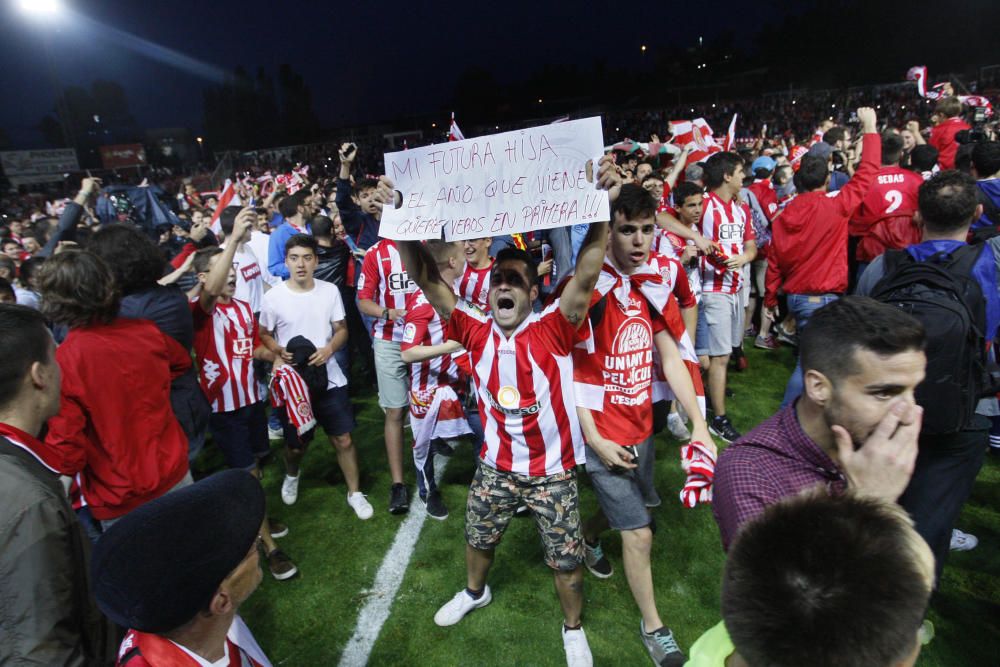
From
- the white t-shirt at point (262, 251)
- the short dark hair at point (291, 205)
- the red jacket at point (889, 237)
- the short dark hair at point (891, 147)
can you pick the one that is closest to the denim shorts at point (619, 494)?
the red jacket at point (889, 237)

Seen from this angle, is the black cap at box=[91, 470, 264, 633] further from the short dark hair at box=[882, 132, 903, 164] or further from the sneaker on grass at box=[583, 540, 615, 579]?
→ the short dark hair at box=[882, 132, 903, 164]

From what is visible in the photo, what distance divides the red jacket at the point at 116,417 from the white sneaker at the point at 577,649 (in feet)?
7.69

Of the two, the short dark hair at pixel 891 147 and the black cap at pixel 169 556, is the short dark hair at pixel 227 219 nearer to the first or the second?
the black cap at pixel 169 556

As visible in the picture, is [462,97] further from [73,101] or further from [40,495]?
[40,495]

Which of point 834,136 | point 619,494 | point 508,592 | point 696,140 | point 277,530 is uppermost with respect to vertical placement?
point 834,136

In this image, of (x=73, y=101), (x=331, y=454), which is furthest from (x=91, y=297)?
(x=73, y=101)

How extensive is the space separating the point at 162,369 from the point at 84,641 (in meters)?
1.42

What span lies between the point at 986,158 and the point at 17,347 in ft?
21.4

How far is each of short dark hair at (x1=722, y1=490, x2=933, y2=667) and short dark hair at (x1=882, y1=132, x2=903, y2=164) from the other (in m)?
7.55

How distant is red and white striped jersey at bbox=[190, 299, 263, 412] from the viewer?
4207mm

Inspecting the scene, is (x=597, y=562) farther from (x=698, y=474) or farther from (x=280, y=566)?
(x=280, y=566)

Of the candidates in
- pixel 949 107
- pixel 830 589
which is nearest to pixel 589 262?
pixel 830 589

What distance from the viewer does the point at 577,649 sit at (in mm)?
3240

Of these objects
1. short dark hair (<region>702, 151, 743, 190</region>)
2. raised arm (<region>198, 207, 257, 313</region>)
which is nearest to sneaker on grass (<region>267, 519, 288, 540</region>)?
raised arm (<region>198, 207, 257, 313</region>)
